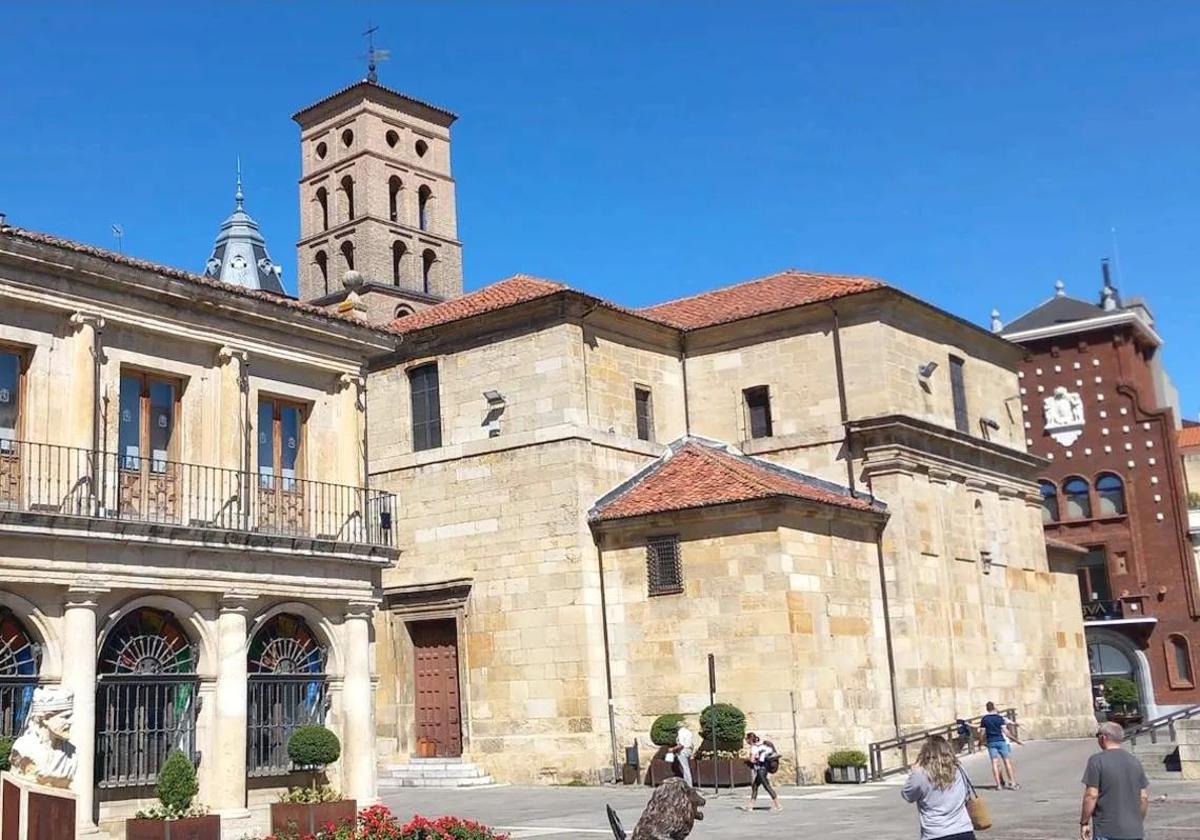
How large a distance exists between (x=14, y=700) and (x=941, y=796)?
12.3 metres

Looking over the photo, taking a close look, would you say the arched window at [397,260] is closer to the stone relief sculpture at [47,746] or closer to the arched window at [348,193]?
the arched window at [348,193]

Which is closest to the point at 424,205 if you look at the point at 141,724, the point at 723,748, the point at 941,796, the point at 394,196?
the point at 394,196

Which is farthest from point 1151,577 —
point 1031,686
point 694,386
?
point 694,386

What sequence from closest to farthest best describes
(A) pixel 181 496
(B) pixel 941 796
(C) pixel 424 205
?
(B) pixel 941 796
(A) pixel 181 496
(C) pixel 424 205

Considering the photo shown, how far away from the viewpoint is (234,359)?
20.0 m

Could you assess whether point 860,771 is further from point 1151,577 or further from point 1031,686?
point 1151,577

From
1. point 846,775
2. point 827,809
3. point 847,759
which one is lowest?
point 827,809

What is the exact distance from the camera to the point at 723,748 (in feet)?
84.2

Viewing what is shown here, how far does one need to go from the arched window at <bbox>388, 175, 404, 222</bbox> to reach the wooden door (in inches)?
993

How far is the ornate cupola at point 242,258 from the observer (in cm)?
6631

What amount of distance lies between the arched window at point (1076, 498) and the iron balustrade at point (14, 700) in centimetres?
3920

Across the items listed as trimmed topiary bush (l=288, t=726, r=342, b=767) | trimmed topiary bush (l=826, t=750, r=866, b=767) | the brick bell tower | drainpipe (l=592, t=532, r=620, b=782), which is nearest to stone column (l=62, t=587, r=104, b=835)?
trimmed topiary bush (l=288, t=726, r=342, b=767)

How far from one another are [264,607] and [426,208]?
3553 centimetres

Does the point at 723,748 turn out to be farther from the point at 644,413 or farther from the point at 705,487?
the point at 644,413
